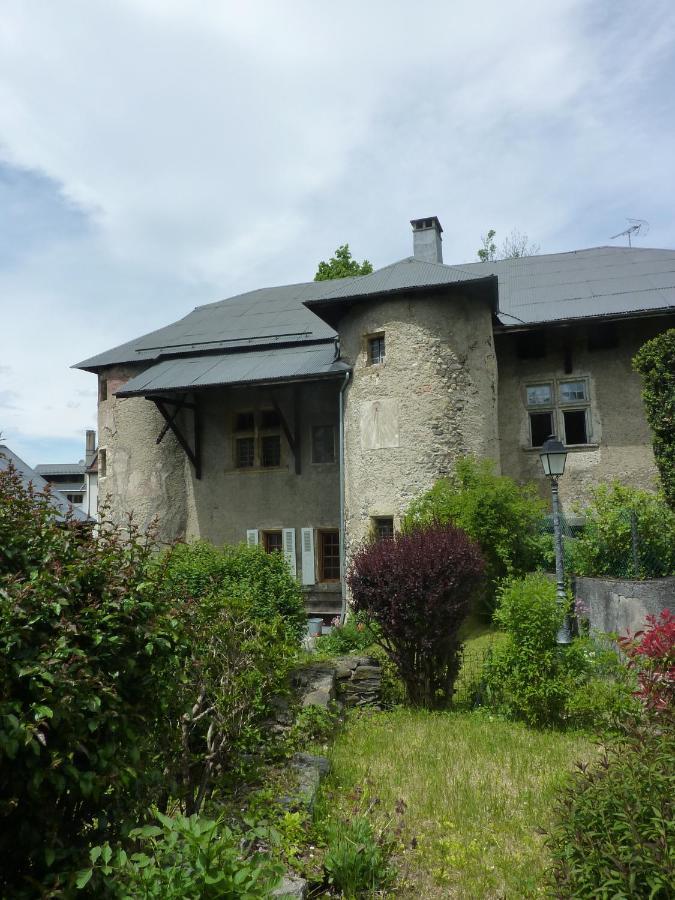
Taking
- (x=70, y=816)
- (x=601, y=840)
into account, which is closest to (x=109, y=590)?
(x=70, y=816)

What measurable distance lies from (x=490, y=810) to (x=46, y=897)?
3149mm

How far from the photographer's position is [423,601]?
7.31 m

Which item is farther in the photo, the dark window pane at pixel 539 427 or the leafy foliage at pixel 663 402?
the dark window pane at pixel 539 427

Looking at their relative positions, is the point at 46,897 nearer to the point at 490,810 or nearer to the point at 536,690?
the point at 490,810

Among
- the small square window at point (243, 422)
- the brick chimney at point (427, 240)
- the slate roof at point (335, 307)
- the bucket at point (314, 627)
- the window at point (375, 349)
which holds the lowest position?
the bucket at point (314, 627)

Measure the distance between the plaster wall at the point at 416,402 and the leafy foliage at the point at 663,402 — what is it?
3.72 meters

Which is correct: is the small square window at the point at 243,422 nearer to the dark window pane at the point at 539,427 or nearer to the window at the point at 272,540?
the window at the point at 272,540

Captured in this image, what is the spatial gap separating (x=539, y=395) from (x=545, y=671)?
9.33 metres

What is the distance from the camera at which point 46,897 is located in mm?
2467

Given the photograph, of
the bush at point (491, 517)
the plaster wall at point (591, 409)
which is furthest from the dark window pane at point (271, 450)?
the plaster wall at point (591, 409)

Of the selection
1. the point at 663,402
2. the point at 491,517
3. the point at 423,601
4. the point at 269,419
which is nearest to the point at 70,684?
the point at 423,601

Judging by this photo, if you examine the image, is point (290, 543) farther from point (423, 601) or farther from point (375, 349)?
point (423, 601)

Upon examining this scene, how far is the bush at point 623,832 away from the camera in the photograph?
115 inches

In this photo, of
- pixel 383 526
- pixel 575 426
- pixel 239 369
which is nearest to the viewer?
pixel 383 526
